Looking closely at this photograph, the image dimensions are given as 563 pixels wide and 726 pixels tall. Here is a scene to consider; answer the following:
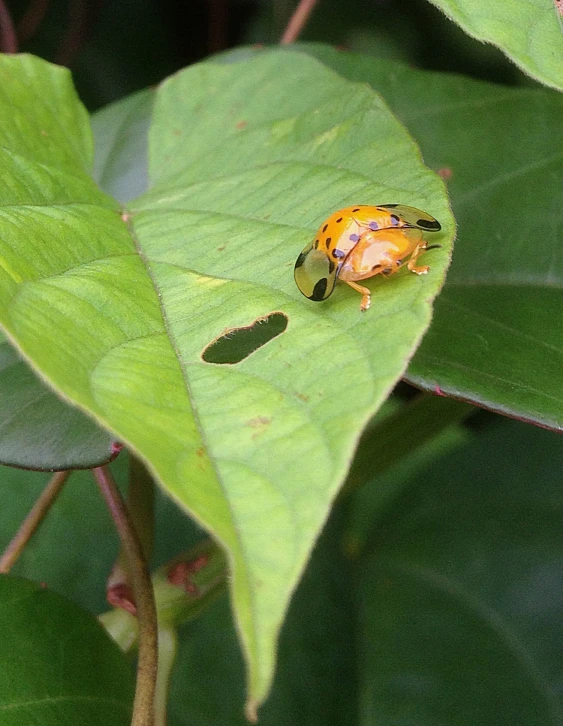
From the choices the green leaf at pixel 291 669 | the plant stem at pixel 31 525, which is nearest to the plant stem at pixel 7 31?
the plant stem at pixel 31 525

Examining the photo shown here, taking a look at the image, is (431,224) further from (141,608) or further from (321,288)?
(141,608)

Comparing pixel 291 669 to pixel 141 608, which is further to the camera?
pixel 291 669

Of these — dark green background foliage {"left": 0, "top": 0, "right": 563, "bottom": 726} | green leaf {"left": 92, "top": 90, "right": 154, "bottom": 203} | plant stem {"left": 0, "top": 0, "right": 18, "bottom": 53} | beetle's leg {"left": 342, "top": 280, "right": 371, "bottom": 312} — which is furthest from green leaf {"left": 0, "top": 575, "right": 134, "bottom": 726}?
plant stem {"left": 0, "top": 0, "right": 18, "bottom": 53}

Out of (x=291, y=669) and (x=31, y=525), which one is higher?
(x=31, y=525)

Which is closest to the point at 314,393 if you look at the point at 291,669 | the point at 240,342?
the point at 240,342

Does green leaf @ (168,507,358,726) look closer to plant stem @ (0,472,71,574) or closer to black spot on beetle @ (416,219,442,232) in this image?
plant stem @ (0,472,71,574)

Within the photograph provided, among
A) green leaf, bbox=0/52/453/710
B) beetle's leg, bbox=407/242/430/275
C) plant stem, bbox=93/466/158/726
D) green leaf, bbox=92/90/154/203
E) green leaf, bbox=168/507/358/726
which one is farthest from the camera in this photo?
green leaf, bbox=92/90/154/203

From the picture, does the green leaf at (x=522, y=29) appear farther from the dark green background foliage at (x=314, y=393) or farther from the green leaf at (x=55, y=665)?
the green leaf at (x=55, y=665)
